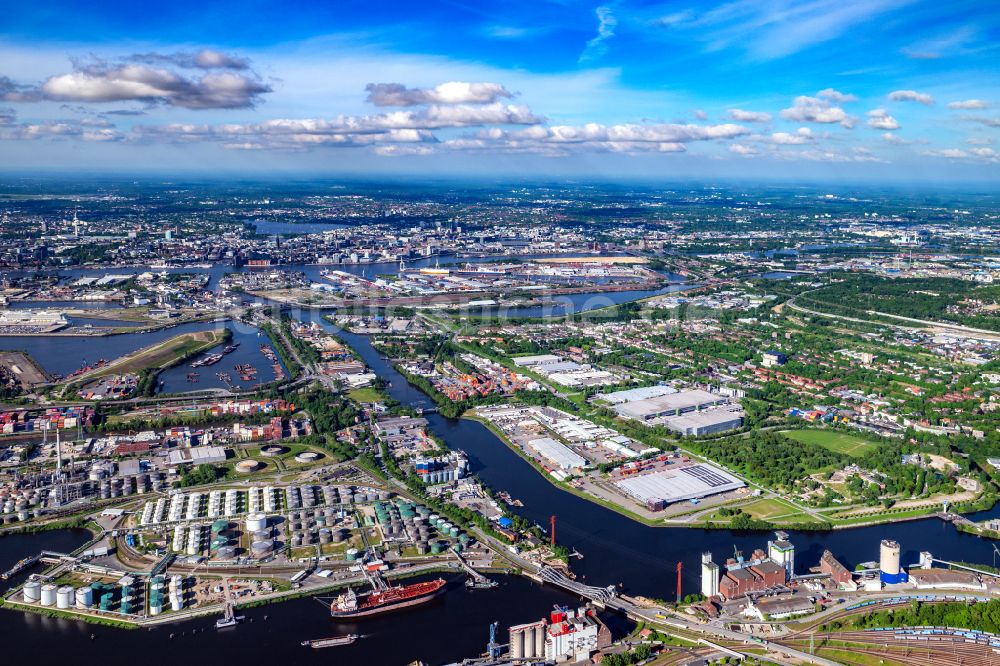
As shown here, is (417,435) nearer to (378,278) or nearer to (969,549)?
(969,549)

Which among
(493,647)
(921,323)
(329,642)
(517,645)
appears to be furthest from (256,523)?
(921,323)

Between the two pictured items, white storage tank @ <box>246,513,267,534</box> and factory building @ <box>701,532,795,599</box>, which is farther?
white storage tank @ <box>246,513,267,534</box>

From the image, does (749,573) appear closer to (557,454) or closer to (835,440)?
(557,454)

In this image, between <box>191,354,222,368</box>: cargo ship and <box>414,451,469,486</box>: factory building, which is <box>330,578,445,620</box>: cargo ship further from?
<box>191,354,222,368</box>: cargo ship

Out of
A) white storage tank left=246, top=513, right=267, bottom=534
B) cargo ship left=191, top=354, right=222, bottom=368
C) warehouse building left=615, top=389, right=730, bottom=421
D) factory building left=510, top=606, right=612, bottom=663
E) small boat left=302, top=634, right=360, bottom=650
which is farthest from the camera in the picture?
cargo ship left=191, top=354, right=222, bottom=368

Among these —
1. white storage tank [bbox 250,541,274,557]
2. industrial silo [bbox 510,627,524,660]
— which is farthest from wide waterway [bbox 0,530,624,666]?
white storage tank [bbox 250,541,274,557]

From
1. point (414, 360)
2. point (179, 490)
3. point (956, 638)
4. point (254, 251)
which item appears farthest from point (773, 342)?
point (254, 251)
